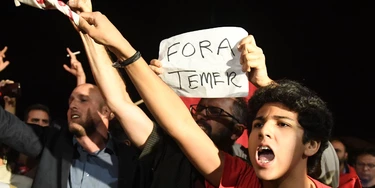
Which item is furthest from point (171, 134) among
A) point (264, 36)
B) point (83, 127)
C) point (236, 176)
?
point (264, 36)

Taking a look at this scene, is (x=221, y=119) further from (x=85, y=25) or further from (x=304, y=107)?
(x=85, y=25)

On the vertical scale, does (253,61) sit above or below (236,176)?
above

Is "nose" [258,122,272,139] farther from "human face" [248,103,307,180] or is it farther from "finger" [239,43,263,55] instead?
"finger" [239,43,263,55]

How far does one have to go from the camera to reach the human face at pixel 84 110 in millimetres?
3037

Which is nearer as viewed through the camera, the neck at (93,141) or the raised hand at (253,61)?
the raised hand at (253,61)

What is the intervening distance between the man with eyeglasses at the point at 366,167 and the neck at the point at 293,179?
2.38 metres

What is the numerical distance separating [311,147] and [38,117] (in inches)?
111

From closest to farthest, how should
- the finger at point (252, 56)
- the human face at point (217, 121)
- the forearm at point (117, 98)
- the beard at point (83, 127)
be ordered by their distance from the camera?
the finger at point (252, 56)
the forearm at point (117, 98)
the human face at point (217, 121)
the beard at point (83, 127)

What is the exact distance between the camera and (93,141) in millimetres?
3068

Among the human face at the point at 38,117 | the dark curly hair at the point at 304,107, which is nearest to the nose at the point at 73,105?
the dark curly hair at the point at 304,107

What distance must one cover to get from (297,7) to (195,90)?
3087 millimetres

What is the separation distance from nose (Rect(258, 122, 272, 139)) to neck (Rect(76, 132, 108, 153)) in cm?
→ 117

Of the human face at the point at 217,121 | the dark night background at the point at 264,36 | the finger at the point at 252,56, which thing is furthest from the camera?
the dark night background at the point at 264,36

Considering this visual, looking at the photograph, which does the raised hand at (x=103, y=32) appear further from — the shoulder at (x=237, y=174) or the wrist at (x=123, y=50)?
the shoulder at (x=237, y=174)
